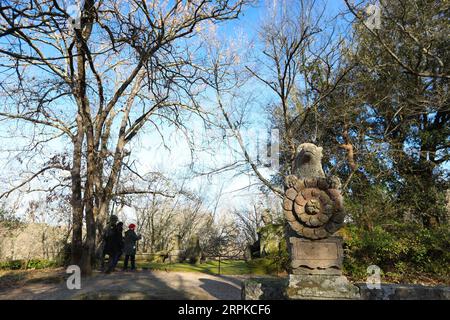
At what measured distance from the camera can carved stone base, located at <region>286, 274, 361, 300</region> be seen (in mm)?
6332

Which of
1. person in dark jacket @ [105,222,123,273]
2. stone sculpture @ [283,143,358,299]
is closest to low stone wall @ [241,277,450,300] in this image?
stone sculpture @ [283,143,358,299]

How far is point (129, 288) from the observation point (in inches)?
351

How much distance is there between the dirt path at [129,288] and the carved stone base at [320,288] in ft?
7.87

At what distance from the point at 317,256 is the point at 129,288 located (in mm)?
4961

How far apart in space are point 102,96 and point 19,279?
23.4ft

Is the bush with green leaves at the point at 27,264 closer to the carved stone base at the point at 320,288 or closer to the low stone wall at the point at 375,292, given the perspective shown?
the low stone wall at the point at 375,292

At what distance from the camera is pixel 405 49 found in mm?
14586

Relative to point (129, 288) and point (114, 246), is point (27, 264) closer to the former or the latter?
point (114, 246)

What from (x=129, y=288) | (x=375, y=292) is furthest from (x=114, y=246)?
(x=375, y=292)

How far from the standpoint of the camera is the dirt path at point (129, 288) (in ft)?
26.7

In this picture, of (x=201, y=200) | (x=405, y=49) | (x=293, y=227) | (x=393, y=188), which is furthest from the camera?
(x=201, y=200)
